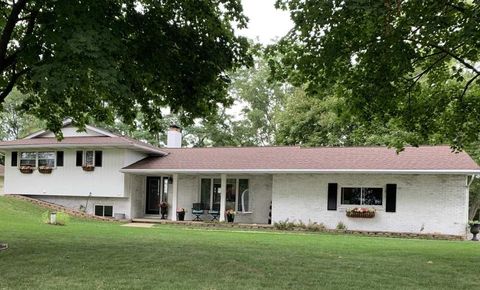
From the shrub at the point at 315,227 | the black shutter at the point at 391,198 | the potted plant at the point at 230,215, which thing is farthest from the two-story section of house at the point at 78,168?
the black shutter at the point at 391,198

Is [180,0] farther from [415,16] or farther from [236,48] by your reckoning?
[415,16]

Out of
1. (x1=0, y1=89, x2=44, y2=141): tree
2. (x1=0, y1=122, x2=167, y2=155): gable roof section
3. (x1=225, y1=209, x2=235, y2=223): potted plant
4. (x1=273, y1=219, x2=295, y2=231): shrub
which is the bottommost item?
(x1=273, y1=219, x2=295, y2=231): shrub

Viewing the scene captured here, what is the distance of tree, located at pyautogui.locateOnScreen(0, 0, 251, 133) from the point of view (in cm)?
832

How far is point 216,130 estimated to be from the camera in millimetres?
45125

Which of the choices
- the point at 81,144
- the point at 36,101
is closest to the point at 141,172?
the point at 81,144

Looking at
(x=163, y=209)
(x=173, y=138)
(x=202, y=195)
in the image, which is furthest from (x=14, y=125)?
(x=202, y=195)

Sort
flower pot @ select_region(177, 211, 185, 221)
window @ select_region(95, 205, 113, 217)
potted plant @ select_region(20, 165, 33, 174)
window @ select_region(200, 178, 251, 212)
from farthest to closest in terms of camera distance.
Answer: potted plant @ select_region(20, 165, 33, 174), window @ select_region(95, 205, 113, 217), window @ select_region(200, 178, 251, 212), flower pot @ select_region(177, 211, 185, 221)

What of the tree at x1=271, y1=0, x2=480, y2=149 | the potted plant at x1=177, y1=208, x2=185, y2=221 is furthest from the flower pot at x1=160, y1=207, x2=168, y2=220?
the tree at x1=271, y1=0, x2=480, y2=149

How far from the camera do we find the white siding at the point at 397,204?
806 inches

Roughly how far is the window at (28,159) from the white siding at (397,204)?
13206 millimetres

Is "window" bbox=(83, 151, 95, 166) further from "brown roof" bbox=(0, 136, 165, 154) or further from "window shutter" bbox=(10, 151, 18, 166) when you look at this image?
"window shutter" bbox=(10, 151, 18, 166)

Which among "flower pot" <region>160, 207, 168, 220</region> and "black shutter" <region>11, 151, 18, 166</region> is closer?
"flower pot" <region>160, 207, 168, 220</region>

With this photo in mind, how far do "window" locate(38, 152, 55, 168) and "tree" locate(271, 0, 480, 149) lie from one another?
1861 centimetres

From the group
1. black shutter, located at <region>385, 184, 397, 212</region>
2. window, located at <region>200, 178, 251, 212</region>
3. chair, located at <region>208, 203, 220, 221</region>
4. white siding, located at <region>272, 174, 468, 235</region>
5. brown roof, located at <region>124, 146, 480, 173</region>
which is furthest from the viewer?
window, located at <region>200, 178, 251, 212</region>
